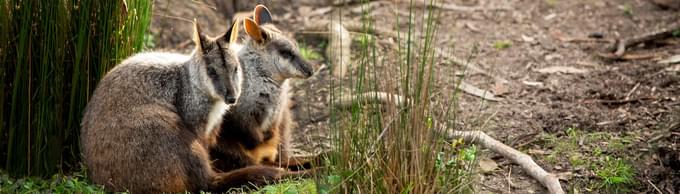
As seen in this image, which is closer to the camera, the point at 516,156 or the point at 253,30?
the point at 516,156

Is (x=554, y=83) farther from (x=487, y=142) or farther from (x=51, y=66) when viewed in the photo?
(x=51, y=66)

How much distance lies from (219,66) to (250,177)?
761 millimetres

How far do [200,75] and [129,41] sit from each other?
765 mm

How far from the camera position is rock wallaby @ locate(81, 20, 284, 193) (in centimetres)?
578

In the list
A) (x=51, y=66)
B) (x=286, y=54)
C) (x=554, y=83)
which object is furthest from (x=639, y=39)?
(x=51, y=66)

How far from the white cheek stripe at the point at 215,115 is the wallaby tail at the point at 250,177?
31 centimetres

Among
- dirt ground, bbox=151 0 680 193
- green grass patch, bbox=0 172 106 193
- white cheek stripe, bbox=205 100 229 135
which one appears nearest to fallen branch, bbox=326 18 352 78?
dirt ground, bbox=151 0 680 193

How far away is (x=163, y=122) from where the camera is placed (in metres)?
5.84

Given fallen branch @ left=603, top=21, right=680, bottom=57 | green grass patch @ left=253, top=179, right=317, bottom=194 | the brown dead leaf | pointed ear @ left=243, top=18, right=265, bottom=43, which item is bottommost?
green grass patch @ left=253, top=179, right=317, bottom=194

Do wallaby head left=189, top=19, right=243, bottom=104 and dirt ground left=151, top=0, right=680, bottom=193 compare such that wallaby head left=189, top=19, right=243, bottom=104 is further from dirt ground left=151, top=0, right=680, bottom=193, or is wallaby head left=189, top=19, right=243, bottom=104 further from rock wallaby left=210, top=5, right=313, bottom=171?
rock wallaby left=210, top=5, right=313, bottom=171

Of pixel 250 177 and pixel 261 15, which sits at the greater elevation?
pixel 261 15

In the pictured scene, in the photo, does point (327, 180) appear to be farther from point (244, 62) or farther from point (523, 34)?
point (523, 34)

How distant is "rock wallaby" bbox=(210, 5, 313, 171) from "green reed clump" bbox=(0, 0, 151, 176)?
80 cm

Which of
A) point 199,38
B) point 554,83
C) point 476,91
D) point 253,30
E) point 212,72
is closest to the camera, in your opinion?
point 199,38
